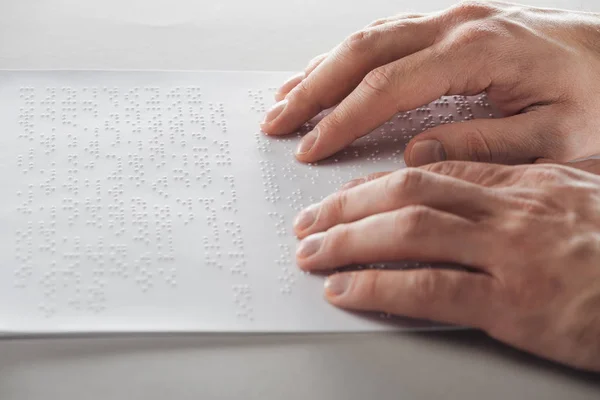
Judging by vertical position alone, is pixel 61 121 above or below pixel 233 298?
above

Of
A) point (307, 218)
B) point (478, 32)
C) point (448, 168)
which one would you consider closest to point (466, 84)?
point (478, 32)

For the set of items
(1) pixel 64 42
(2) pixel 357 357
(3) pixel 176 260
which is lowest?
(2) pixel 357 357

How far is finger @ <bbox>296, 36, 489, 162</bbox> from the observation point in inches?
35.6

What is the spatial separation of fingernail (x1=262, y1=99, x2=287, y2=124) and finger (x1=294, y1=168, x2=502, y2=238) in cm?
20

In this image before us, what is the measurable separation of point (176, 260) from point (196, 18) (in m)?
0.53

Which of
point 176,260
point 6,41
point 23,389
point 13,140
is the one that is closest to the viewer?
point 23,389

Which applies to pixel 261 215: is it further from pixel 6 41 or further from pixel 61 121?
pixel 6 41

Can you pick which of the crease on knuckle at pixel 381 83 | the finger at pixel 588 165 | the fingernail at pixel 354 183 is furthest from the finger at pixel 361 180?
the finger at pixel 588 165

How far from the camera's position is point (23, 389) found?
0.66m

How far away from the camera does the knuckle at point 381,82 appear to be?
90cm

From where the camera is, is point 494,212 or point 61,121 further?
point 61,121

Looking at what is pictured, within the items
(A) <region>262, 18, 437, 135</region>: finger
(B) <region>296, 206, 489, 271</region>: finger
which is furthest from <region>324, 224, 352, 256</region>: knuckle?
(A) <region>262, 18, 437, 135</region>: finger

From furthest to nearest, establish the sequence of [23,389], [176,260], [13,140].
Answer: [13,140] → [176,260] → [23,389]

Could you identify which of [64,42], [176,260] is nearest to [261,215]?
[176,260]
